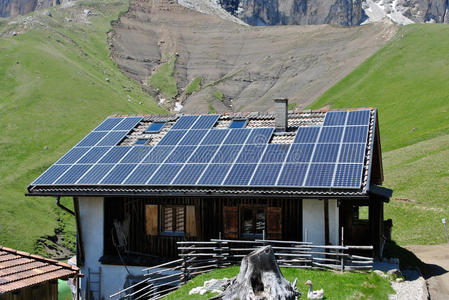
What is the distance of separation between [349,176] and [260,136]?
19.8 feet

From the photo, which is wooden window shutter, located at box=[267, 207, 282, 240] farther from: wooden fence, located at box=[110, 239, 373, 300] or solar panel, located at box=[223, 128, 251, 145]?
solar panel, located at box=[223, 128, 251, 145]

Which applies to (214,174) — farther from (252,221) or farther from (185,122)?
(185,122)

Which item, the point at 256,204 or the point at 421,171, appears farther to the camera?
the point at 421,171

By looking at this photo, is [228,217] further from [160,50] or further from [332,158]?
[160,50]

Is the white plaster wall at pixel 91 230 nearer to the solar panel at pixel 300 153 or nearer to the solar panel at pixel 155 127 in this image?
the solar panel at pixel 155 127

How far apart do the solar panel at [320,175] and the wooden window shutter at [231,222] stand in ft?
12.1

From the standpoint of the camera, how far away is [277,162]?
23938 mm

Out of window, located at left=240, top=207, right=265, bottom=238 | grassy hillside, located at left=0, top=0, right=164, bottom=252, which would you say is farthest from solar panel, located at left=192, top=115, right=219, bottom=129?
grassy hillside, located at left=0, top=0, right=164, bottom=252

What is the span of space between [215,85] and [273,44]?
29511 mm

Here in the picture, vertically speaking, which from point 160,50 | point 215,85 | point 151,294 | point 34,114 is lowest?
point 151,294

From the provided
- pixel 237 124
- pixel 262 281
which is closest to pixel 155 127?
pixel 237 124

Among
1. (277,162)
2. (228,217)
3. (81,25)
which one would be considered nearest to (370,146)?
(277,162)

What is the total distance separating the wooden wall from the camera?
1811cm

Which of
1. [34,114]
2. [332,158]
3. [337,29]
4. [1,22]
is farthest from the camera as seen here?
[337,29]
